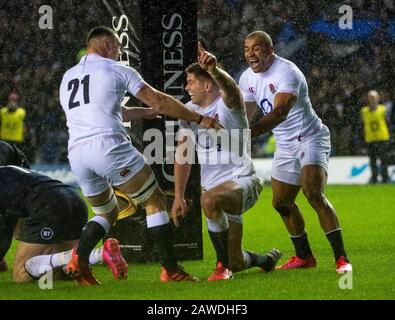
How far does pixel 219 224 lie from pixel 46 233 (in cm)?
128

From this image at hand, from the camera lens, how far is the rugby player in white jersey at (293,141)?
8.62 m

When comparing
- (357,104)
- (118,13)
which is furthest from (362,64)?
(118,13)

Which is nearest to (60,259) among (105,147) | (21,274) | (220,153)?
(21,274)

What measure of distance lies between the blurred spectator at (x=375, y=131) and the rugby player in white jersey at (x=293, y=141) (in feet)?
30.9

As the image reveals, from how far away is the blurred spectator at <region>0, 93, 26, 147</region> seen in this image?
19.7 m

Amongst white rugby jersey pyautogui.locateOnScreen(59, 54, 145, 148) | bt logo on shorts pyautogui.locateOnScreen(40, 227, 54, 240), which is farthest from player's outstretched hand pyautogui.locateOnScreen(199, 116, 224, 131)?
bt logo on shorts pyautogui.locateOnScreen(40, 227, 54, 240)

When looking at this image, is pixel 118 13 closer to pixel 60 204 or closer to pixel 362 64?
pixel 60 204

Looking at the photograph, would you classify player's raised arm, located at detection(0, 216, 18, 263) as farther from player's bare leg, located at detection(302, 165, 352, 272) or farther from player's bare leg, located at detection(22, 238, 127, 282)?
player's bare leg, located at detection(302, 165, 352, 272)

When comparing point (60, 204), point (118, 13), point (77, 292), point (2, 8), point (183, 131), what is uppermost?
point (2, 8)

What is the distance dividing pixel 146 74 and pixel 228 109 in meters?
1.36

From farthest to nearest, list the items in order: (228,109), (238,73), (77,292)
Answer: (238,73) < (228,109) < (77,292)

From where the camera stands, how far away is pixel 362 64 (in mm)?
21359

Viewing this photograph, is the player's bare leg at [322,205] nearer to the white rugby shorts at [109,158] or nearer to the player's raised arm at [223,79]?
the player's raised arm at [223,79]

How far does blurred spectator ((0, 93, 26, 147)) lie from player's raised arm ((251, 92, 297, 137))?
38.5ft
